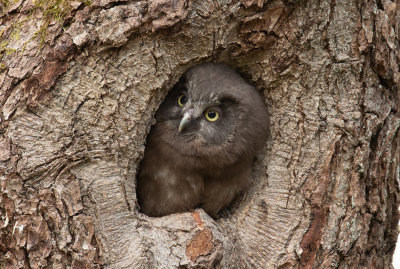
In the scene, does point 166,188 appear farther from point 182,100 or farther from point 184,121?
point 182,100

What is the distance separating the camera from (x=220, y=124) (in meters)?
4.48

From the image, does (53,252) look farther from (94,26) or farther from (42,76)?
(94,26)

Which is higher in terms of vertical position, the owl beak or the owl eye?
the owl eye

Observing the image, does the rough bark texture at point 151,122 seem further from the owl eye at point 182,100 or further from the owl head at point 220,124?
the owl eye at point 182,100

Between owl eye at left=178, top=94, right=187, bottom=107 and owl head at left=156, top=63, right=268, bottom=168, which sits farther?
owl eye at left=178, top=94, right=187, bottom=107

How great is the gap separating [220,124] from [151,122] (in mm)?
731

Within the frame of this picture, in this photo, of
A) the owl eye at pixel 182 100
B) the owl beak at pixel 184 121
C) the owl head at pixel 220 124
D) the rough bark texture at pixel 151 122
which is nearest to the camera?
the rough bark texture at pixel 151 122

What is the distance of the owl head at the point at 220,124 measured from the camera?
439cm

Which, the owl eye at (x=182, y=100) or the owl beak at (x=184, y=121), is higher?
the owl eye at (x=182, y=100)

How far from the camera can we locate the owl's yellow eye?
14.7ft

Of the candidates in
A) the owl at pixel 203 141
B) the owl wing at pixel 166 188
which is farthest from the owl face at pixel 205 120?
the owl wing at pixel 166 188

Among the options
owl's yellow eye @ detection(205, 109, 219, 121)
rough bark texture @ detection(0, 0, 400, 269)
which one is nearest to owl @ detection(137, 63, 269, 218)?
owl's yellow eye @ detection(205, 109, 219, 121)

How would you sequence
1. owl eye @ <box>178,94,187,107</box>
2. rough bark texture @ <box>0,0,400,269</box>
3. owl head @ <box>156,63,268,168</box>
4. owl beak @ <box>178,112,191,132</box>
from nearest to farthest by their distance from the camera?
1. rough bark texture @ <box>0,0,400,269</box>
2. owl beak @ <box>178,112,191,132</box>
3. owl head @ <box>156,63,268,168</box>
4. owl eye @ <box>178,94,187,107</box>

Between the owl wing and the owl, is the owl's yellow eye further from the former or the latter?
the owl wing
